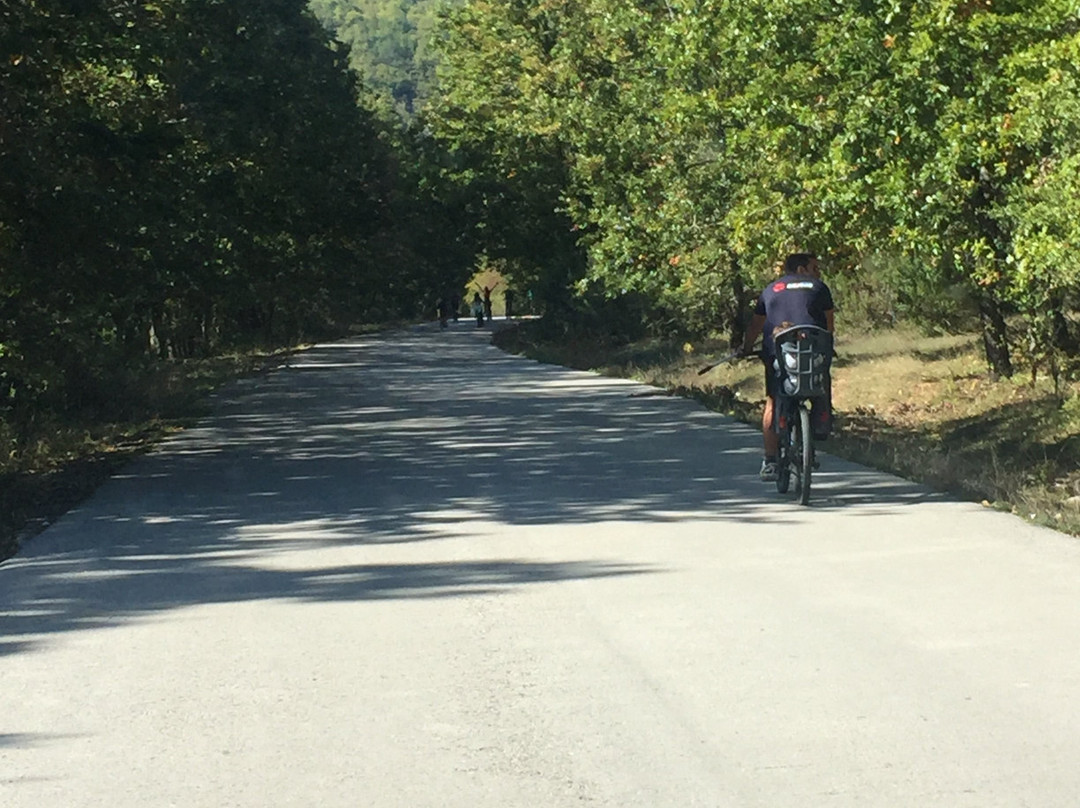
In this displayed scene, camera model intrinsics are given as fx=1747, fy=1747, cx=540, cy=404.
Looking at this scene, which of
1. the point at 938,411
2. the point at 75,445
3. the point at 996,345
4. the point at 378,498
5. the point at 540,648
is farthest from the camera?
the point at 996,345

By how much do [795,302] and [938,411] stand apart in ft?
44.0

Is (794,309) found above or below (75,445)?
above

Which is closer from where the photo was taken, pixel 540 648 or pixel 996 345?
pixel 540 648

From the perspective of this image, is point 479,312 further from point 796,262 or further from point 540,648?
point 540,648

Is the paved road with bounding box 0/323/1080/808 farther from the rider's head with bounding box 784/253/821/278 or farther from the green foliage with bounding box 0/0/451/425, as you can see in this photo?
the green foliage with bounding box 0/0/451/425

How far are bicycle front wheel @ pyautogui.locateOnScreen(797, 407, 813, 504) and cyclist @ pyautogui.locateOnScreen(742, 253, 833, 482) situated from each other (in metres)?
0.14

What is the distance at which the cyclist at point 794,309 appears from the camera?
41.7ft

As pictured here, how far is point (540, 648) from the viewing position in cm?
790

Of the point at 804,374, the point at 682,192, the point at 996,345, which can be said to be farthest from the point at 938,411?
the point at 804,374

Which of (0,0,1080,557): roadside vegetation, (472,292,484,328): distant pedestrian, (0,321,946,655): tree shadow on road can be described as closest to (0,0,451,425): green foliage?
(0,0,1080,557): roadside vegetation

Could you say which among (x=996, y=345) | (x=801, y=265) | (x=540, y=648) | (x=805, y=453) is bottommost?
(x=540, y=648)

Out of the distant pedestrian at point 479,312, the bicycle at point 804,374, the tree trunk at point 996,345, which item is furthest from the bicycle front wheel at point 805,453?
the distant pedestrian at point 479,312

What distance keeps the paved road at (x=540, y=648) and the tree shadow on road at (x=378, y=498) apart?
0.05m

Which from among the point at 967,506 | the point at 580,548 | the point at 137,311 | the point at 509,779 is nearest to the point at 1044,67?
the point at 967,506
